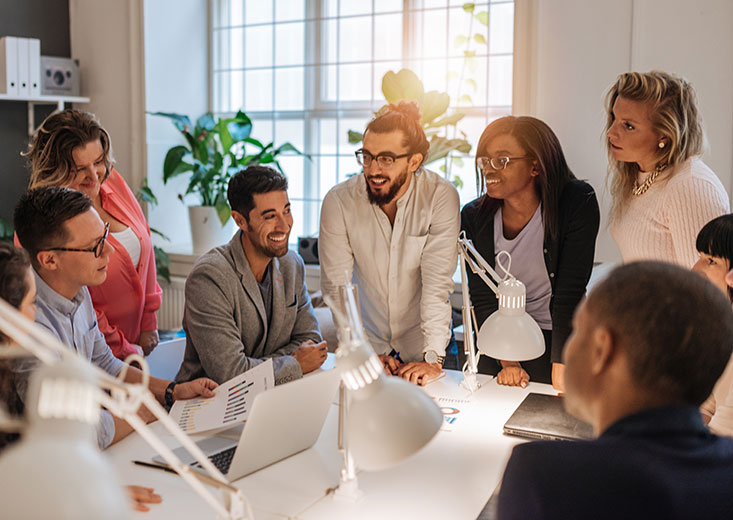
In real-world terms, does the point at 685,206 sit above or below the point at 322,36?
below

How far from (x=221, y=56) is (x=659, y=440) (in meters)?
4.82

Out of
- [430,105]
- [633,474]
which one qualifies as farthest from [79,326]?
[430,105]

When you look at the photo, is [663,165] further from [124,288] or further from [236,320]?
[124,288]

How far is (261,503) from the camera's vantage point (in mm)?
1496

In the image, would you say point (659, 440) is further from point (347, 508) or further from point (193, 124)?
point (193, 124)

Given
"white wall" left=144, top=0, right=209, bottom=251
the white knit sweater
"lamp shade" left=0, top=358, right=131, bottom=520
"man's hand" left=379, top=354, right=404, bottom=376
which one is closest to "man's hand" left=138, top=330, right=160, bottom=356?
"man's hand" left=379, top=354, right=404, bottom=376

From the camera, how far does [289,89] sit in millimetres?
5020

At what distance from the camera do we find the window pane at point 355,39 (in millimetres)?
4672

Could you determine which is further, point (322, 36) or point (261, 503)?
point (322, 36)

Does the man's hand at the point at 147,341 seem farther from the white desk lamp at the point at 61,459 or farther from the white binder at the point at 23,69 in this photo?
the white binder at the point at 23,69

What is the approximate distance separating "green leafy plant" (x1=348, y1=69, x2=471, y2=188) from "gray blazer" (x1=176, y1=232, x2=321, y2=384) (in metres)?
1.60

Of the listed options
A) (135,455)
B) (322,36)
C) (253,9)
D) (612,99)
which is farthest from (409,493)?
(253,9)

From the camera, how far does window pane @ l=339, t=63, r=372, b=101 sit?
471 centimetres

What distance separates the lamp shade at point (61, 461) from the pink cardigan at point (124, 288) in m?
1.84
